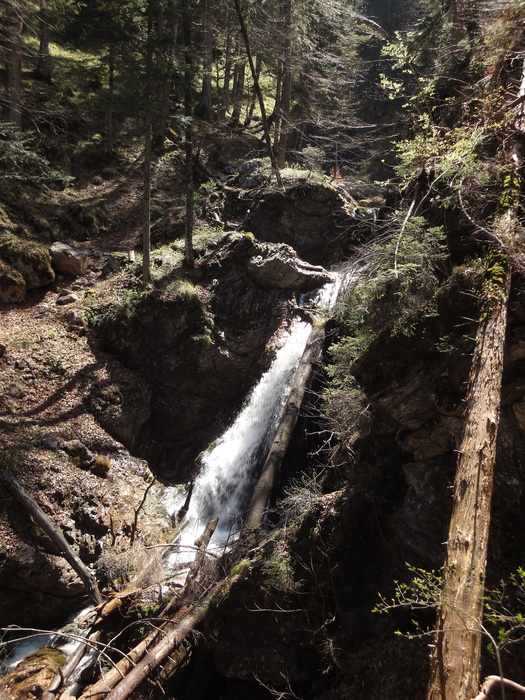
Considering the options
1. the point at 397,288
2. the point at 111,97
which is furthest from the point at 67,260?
the point at 397,288

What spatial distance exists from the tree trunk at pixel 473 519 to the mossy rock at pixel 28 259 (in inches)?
489

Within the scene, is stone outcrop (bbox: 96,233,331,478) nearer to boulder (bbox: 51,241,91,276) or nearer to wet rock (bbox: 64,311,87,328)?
wet rock (bbox: 64,311,87,328)

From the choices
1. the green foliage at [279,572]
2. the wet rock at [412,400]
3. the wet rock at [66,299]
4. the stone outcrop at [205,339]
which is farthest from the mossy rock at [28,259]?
the wet rock at [412,400]

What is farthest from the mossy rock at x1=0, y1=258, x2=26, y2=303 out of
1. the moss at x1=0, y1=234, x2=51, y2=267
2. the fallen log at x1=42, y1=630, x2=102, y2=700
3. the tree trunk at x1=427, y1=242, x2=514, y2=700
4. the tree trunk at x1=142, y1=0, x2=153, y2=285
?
the tree trunk at x1=427, y1=242, x2=514, y2=700

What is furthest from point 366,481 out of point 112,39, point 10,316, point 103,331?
point 112,39

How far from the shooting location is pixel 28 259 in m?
11.9

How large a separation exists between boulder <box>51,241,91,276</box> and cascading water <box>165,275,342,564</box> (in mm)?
7206

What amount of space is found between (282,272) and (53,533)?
9.86m

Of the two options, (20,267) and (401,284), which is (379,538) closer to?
(401,284)

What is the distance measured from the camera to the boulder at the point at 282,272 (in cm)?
1338

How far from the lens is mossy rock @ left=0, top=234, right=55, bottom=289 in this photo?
1156cm

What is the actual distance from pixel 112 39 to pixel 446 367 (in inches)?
542

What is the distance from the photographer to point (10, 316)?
1123 centimetres

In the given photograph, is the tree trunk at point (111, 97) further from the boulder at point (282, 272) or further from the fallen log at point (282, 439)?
the fallen log at point (282, 439)
